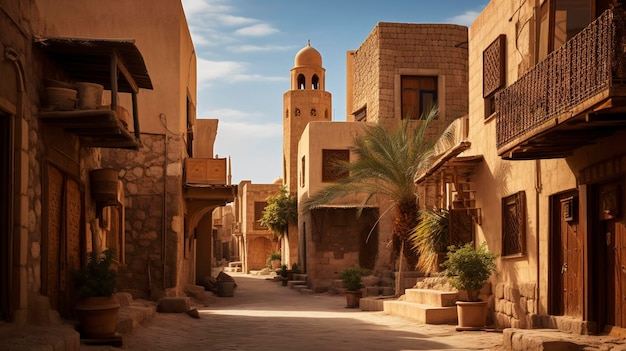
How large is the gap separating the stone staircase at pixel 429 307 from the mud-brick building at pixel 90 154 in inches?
212

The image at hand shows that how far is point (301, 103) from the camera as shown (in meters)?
48.4

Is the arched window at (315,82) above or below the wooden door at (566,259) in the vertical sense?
above

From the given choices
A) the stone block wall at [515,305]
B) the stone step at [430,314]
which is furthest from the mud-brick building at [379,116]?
the stone block wall at [515,305]

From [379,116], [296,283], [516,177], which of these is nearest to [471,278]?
[516,177]

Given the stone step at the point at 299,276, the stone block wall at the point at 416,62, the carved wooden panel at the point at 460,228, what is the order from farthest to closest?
the stone step at the point at 299,276 → the stone block wall at the point at 416,62 → the carved wooden panel at the point at 460,228

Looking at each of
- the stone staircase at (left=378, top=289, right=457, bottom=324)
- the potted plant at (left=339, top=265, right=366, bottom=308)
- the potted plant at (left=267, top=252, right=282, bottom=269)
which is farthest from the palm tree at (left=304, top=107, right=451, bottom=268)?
the potted plant at (left=267, top=252, right=282, bottom=269)

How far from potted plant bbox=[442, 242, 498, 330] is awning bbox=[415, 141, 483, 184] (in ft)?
7.24

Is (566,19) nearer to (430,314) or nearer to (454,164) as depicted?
(454,164)

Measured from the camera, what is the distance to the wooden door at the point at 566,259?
10727mm

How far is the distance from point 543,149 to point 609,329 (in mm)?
2451

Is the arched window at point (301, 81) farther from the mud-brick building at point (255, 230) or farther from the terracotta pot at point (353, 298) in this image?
the terracotta pot at point (353, 298)

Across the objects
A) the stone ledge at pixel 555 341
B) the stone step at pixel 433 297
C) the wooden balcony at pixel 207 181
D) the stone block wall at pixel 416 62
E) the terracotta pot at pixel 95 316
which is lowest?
the stone step at pixel 433 297

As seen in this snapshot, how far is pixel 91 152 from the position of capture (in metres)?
13.0

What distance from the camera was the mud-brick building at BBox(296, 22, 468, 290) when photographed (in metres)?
29.7
